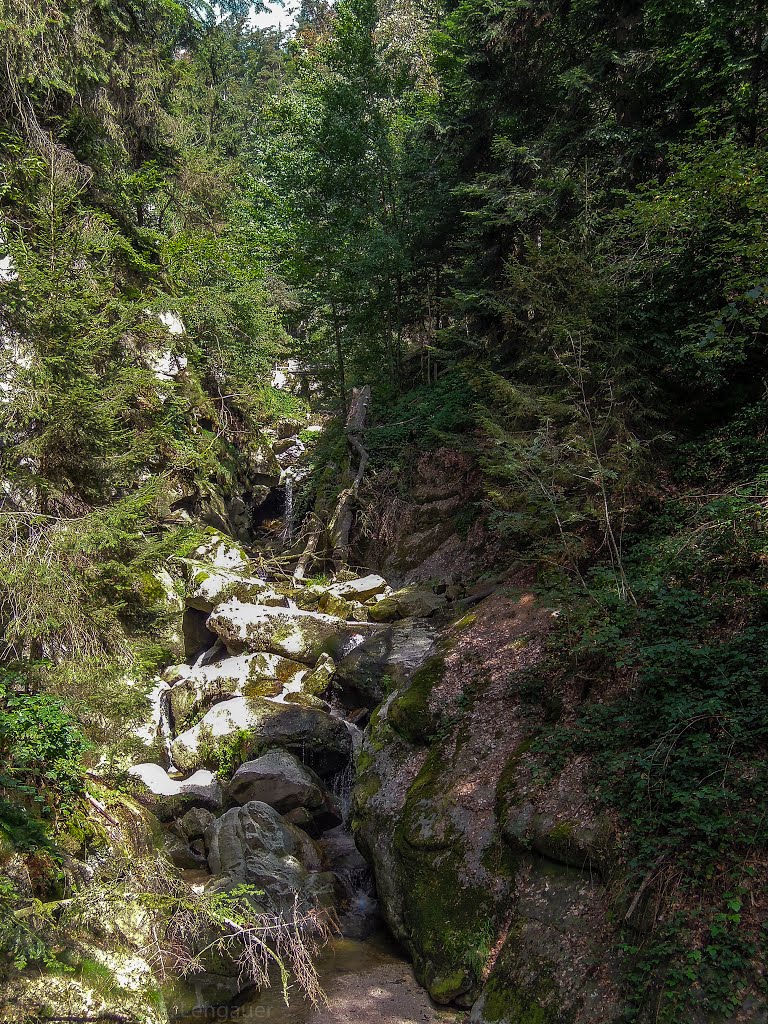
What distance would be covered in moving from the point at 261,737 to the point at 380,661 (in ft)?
8.29

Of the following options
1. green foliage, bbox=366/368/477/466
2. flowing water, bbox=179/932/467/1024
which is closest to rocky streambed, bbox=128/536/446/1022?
flowing water, bbox=179/932/467/1024

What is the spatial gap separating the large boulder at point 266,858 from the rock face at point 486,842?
0.96 metres

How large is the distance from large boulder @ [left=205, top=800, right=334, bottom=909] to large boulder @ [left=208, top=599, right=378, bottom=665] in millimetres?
3879

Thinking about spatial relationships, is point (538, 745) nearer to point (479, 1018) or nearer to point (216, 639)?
point (479, 1018)

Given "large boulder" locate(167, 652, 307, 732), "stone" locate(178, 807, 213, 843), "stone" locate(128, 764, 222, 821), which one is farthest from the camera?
"large boulder" locate(167, 652, 307, 732)

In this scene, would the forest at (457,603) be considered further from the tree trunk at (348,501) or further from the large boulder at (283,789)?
the tree trunk at (348,501)

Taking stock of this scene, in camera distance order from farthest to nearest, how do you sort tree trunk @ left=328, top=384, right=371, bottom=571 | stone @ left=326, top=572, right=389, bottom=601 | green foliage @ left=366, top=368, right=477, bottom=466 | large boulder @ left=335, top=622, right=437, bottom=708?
1. tree trunk @ left=328, top=384, right=371, bottom=571
2. green foliage @ left=366, top=368, right=477, bottom=466
3. stone @ left=326, top=572, right=389, bottom=601
4. large boulder @ left=335, top=622, right=437, bottom=708

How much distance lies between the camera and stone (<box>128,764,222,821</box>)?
9.37 metres

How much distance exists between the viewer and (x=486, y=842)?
244 inches

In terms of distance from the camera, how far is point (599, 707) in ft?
19.4

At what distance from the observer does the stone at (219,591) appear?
1318 centimetres

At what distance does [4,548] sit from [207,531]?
860 cm

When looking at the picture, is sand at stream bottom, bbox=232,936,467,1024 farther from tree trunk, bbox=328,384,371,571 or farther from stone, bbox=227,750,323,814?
tree trunk, bbox=328,384,371,571

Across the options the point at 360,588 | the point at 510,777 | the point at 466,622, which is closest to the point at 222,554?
the point at 360,588
